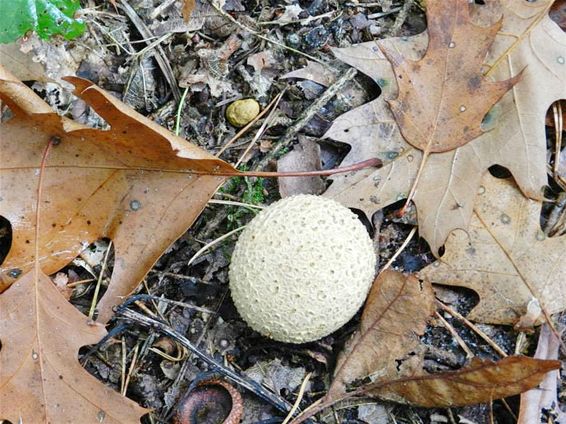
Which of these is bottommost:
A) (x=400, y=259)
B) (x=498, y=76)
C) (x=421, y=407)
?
(x=421, y=407)

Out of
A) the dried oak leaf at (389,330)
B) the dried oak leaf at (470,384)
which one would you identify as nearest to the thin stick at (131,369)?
the dried oak leaf at (389,330)

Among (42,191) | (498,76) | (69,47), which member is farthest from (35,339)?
(498,76)

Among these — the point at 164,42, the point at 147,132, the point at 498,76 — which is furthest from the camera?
the point at 164,42

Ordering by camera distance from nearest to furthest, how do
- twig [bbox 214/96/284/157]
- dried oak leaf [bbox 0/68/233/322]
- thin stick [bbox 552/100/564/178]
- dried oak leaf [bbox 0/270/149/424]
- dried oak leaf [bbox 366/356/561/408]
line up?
dried oak leaf [bbox 366/356/561/408], dried oak leaf [bbox 0/270/149/424], dried oak leaf [bbox 0/68/233/322], thin stick [bbox 552/100/564/178], twig [bbox 214/96/284/157]

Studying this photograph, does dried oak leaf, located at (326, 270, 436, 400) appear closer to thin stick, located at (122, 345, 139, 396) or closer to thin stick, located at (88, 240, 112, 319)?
thin stick, located at (122, 345, 139, 396)

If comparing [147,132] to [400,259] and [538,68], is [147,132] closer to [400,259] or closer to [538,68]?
[400,259]

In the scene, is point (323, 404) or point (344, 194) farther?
point (344, 194)

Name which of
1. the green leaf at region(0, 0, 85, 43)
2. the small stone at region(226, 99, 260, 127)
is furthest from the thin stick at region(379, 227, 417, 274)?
the green leaf at region(0, 0, 85, 43)
